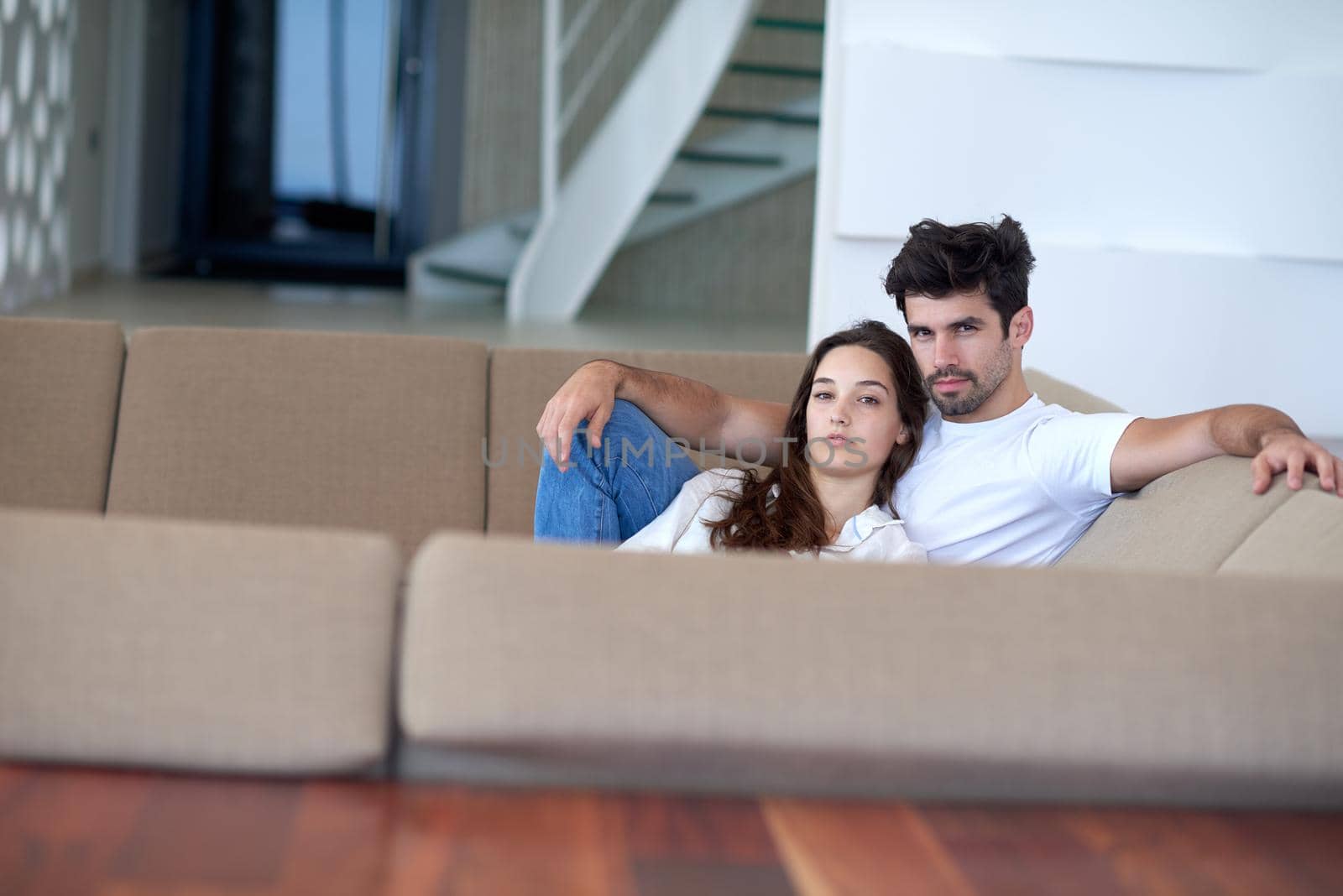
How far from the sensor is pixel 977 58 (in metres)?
3.14

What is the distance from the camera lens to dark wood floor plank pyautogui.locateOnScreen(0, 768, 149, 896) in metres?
0.74

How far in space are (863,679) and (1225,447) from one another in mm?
989

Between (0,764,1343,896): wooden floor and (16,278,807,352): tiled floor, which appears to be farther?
(16,278,807,352): tiled floor

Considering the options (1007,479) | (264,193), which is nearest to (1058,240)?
(1007,479)

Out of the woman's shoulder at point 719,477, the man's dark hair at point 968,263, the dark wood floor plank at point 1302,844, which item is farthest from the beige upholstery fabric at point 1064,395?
the dark wood floor plank at point 1302,844

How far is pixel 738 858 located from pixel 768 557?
20 cm

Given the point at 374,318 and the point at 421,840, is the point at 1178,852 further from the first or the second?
the point at 374,318

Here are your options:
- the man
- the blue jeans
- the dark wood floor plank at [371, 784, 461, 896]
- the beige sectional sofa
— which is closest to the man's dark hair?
the man

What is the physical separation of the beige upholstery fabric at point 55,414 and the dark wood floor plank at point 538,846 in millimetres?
1593

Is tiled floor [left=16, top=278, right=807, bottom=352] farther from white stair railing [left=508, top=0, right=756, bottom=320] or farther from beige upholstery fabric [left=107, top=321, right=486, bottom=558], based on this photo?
beige upholstery fabric [left=107, top=321, right=486, bottom=558]

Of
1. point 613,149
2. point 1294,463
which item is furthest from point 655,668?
point 613,149

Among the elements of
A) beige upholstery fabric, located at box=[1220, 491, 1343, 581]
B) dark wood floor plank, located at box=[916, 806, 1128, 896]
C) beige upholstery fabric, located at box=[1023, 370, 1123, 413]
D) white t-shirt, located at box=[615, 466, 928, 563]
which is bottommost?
dark wood floor plank, located at box=[916, 806, 1128, 896]

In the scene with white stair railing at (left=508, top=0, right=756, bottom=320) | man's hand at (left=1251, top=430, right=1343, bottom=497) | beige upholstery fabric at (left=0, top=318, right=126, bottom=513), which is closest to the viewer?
man's hand at (left=1251, top=430, right=1343, bottom=497)

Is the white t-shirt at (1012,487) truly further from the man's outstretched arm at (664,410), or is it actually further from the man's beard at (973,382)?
the man's outstretched arm at (664,410)
